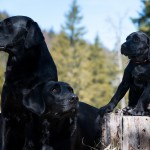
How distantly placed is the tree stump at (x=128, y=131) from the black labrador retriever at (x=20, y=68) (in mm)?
1033

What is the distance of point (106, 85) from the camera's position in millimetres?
40625

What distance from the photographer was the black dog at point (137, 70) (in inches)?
202

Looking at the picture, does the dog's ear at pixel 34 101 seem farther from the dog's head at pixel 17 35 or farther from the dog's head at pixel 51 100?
the dog's head at pixel 17 35

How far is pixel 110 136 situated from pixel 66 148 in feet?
2.25

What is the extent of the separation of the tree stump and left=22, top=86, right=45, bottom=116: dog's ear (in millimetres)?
1023

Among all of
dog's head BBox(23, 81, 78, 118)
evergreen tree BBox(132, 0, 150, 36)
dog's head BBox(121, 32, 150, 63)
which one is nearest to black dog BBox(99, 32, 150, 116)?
dog's head BBox(121, 32, 150, 63)

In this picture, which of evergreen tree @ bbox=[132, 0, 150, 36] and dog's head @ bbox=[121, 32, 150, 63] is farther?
evergreen tree @ bbox=[132, 0, 150, 36]

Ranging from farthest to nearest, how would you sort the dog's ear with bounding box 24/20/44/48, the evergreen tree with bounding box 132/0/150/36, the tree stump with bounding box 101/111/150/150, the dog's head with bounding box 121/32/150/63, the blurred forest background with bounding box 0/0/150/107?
1. the blurred forest background with bounding box 0/0/150/107
2. the evergreen tree with bounding box 132/0/150/36
3. the dog's head with bounding box 121/32/150/63
4. the tree stump with bounding box 101/111/150/150
5. the dog's ear with bounding box 24/20/44/48

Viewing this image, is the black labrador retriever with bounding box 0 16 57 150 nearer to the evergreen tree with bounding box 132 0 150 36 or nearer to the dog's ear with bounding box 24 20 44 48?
the dog's ear with bounding box 24 20 44 48

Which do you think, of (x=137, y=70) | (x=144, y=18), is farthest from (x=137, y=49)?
(x=144, y=18)

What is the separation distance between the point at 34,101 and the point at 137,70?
1.47 metres

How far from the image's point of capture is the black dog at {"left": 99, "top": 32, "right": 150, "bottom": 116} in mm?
5133

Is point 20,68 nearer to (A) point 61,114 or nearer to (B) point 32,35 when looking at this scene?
(B) point 32,35

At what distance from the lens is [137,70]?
17.1 ft
